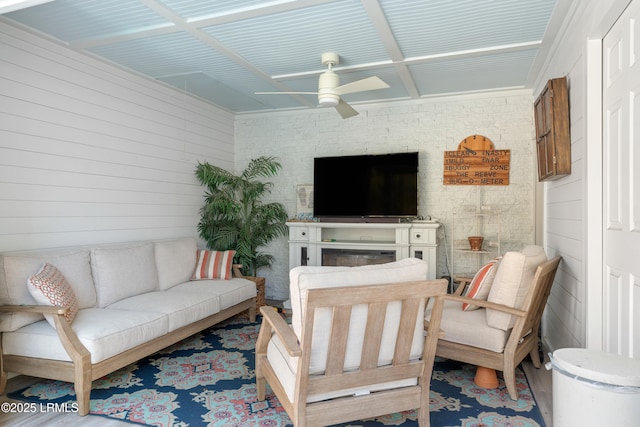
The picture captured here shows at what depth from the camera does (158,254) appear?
4.20 metres

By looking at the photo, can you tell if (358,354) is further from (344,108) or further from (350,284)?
(344,108)

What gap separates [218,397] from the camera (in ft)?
9.06

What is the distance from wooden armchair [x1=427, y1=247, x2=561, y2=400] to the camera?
8.89ft

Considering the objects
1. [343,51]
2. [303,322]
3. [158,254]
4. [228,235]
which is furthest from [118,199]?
[303,322]

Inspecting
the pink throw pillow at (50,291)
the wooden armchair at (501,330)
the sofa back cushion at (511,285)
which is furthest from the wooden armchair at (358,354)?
the pink throw pillow at (50,291)

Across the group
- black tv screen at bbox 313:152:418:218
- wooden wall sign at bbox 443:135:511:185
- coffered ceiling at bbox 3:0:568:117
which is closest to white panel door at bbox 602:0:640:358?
coffered ceiling at bbox 3:0:568:117

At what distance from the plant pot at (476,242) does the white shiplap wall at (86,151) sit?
3.40 meters

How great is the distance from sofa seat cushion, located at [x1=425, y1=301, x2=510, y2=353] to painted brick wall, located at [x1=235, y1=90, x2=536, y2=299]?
216 cm

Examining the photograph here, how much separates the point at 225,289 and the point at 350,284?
2441mm

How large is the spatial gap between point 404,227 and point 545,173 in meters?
1.75

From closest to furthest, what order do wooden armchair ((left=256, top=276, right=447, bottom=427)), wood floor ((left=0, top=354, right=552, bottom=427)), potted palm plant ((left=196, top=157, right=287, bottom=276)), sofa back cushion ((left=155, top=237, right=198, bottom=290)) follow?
wooden armchair ((left=256, top=276, right=447, bottom=427)), wood floor ((left=0, top=354, right=552, bottom=427)), sofa back cushion ((left=155, top=237, right=198, bottom=290)), potted palm plant ((left=196, top=157, right=287, bottom=276))

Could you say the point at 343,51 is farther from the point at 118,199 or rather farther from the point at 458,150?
the point at 118,199

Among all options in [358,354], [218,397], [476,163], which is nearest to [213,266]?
[218,397]

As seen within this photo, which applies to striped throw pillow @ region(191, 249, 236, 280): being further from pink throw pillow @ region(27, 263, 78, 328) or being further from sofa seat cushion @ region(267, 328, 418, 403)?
sofa seat cushion @ region(267, 328, 418, 403)
